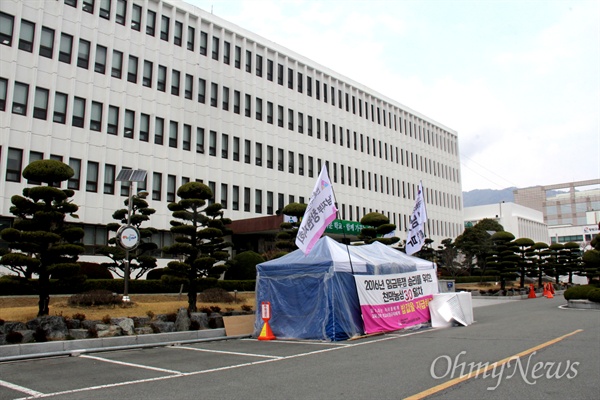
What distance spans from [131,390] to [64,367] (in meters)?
3.16

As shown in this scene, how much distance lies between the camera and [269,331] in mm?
14312

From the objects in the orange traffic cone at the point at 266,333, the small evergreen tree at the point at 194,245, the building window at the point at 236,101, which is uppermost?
the building window at the point at 236,101

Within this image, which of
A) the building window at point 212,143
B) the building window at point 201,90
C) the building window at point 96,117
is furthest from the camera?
the building window at point 201,90

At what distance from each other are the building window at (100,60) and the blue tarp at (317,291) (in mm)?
21511

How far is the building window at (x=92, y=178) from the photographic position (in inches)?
1142

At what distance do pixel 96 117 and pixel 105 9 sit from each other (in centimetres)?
742

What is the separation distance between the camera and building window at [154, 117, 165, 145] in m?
32.9

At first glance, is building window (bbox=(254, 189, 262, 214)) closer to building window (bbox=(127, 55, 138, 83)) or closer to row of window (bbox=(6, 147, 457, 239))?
row of window (bbox=(6, 147, 457, 239))

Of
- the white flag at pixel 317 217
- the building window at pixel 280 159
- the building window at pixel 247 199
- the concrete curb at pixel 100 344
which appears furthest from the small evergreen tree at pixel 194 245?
the building window at pixel 280 159

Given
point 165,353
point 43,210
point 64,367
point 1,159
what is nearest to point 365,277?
point 165,353

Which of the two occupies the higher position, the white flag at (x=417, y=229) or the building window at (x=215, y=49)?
the building window at (x=215, y=49)

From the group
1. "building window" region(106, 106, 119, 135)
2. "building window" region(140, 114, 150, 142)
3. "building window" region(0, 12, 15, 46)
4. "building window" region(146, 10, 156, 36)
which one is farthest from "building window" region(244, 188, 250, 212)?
"building window" region(0, 12, 15, 46)

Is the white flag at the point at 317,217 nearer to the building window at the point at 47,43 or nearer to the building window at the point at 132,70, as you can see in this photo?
the building window at the point at 47,43

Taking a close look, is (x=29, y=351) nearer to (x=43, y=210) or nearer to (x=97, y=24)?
(x=43, y=210)
